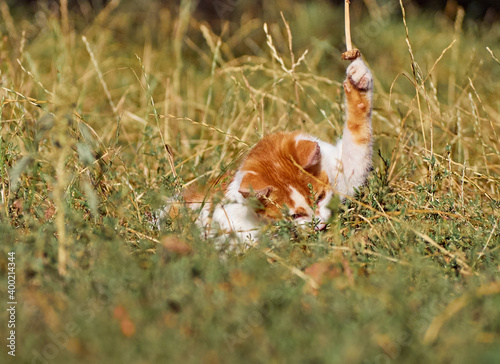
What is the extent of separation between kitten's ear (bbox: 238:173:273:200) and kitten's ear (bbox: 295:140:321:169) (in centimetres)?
19

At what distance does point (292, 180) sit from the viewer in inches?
96.9

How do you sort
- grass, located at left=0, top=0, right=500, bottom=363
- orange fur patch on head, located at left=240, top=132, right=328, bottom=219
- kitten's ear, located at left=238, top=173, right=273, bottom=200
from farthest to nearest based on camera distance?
1. orange fur patch on head, located at left=240, top=132, right=328, bottom=219
2. kitten's ear, located at left=238, top=173, right=273, bottom=200
3. grass, located at left=0, top=0, right=500, bottom=363

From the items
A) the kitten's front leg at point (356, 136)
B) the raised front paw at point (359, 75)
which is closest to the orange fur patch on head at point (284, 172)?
the kitten's front leg at point (356, 136)

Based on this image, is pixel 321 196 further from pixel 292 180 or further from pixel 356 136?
pixel 356 136

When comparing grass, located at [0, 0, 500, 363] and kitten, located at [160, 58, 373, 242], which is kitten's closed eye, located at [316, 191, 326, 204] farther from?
grass, located at [0, 0, 500, 363]

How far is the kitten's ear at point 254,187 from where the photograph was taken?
7.36 ft

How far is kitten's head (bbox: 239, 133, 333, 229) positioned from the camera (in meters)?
2.36

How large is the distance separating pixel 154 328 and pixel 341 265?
0.77 meters

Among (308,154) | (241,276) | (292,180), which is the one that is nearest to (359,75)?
(308,154)

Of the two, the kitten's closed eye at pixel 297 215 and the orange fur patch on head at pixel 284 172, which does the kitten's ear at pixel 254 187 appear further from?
the kitten's closed eye at pixel 297 215

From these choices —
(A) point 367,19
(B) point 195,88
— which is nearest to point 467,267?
(B) point 195,88

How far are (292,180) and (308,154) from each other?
0.16 meters

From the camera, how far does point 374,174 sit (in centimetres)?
261

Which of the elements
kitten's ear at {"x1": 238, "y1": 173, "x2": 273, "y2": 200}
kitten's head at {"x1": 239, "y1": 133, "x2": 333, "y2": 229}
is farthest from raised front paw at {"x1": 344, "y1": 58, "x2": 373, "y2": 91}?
kitten's ear at {"x1": 238, "y1": 173, "x2": 273, "y2": 200}
